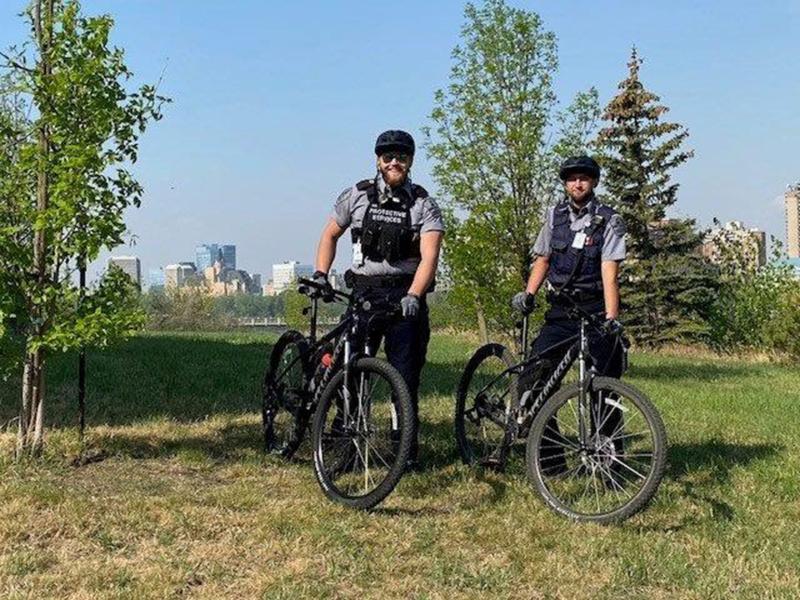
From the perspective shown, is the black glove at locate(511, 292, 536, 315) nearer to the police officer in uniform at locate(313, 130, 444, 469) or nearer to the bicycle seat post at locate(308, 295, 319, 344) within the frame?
the police officer in uniform at locate(313, 130, 444, 469)

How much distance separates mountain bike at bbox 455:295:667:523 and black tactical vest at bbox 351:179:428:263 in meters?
1.10

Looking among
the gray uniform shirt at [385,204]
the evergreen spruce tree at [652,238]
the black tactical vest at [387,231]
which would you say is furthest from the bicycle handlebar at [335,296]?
the evergreen spruce tree at [652,238]

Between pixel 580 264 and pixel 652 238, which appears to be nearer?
pixel 580 264

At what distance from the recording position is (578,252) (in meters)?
5.44

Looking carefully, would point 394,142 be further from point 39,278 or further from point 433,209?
point 39,278

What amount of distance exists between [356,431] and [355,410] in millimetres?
128

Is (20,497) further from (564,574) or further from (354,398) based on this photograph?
(564,574)

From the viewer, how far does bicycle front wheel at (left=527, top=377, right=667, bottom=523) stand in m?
4.49

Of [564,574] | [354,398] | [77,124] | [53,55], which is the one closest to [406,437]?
[354,398]

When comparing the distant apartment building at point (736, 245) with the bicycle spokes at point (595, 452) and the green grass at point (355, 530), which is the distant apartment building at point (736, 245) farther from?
the bicycle spokes at point (595, 452)

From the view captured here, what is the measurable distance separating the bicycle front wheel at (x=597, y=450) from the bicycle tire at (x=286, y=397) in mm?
1701

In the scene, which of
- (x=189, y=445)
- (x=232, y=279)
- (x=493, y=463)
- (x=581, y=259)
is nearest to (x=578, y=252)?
(x=581, y=259)

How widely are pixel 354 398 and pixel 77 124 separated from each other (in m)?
2.67

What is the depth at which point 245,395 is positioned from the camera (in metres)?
9.48
